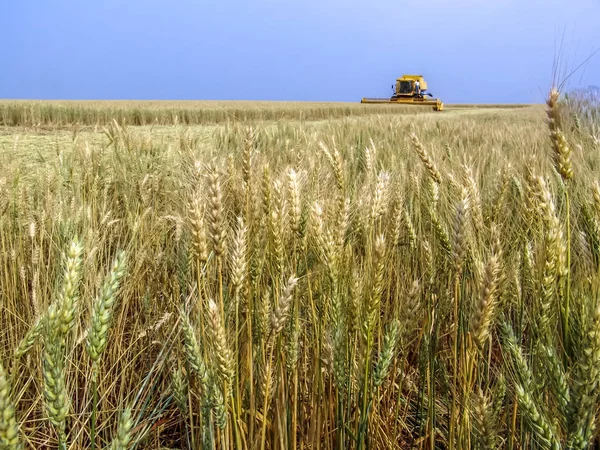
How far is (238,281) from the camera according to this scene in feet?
3.01

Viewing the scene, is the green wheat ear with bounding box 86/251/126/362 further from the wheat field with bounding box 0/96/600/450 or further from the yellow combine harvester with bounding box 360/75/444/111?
the yellow combine harvester with bounding box 360/75/444/111

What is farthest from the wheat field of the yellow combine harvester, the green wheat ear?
the yellow combine harvester

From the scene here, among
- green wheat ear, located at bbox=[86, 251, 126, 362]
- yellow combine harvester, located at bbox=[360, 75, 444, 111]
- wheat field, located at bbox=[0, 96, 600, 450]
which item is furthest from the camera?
yellow combine harvester, located at bbox=[360, 75, 444, 111]

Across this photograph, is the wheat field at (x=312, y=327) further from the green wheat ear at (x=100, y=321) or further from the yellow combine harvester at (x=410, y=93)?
the yellow combine harvester at (x=410, y=93)

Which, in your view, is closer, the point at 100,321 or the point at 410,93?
the point at 100,321

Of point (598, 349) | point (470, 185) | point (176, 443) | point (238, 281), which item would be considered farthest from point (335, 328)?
point (176, 443)

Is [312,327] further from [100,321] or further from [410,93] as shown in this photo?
[410,93]

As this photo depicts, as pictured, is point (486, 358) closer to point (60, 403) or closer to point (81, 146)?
point (60, 403)

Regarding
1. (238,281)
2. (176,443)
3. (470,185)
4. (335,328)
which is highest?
(470,185)

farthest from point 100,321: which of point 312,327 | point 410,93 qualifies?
point 410,93

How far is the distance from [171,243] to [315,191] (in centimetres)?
71

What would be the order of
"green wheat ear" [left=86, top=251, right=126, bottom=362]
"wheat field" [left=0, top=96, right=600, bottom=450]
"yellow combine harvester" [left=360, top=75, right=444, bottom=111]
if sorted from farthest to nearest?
"yellow combine harvester" [left=360, top=75, right=444, bottom=111], "wheat field" [left=0, top=96, right=600, bottom=450], "green wheat ear" [left=86, top=251, right=126, bottom=362]

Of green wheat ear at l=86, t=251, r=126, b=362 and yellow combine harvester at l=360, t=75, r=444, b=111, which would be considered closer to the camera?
green wheat ear at l=86, t=251, r=126, b=362

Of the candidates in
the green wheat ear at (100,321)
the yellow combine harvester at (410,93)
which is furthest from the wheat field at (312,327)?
the yellow combine harvester at (410,93)
